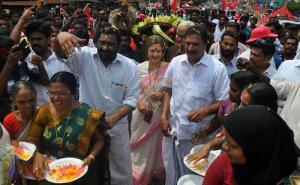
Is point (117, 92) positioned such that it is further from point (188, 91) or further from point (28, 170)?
point (28, 170)

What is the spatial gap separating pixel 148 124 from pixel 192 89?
1177 millimetres

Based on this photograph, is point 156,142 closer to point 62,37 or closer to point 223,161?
point 62,37

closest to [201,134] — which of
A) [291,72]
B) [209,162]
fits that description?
[209,162]

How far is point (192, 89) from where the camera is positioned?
3566mm

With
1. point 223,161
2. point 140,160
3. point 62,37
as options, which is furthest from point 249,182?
point 140,160

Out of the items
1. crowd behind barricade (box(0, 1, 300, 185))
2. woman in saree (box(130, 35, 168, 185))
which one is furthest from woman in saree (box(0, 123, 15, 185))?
woman in saree (box(130, 35, 168, 185))

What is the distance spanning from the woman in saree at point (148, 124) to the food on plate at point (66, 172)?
5.77 feet

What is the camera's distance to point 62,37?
3219 millimetres

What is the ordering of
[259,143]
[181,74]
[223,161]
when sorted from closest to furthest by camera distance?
[259,143] → [223,161] → [181,74]

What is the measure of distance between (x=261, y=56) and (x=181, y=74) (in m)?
0.79

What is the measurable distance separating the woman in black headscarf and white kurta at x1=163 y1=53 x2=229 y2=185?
170 cm

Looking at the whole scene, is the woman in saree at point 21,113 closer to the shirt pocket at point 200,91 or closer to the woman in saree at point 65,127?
the woman in saree at point 65,127

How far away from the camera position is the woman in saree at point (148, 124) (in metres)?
4.46

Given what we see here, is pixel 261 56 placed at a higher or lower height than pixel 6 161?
higher
